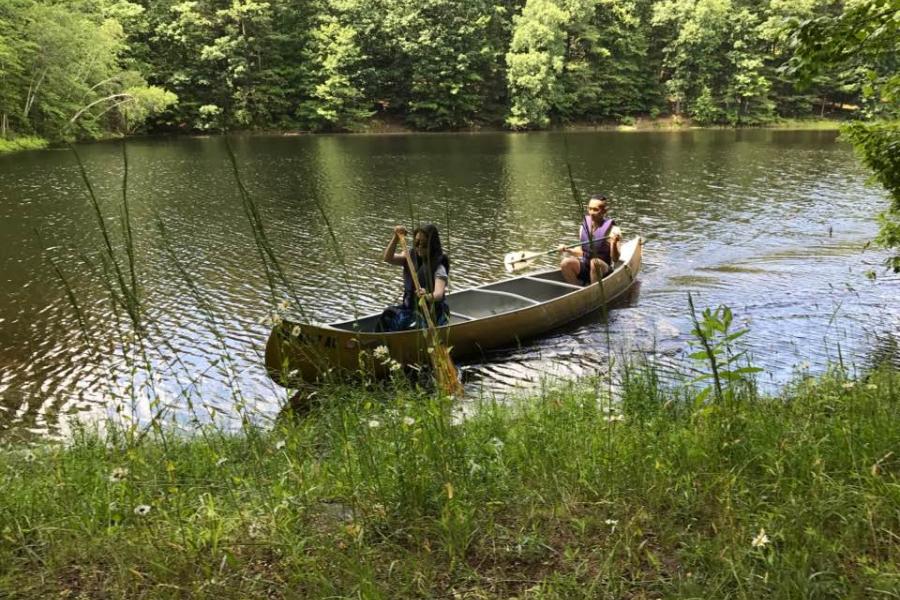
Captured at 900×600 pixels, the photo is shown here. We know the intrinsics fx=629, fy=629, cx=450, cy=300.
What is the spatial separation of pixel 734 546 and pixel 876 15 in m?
3.78

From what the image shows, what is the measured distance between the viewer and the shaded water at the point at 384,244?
852 centimetres

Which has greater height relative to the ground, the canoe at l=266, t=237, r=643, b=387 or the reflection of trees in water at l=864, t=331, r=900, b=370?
the canoe at l=266, t=237, r=643, b=387

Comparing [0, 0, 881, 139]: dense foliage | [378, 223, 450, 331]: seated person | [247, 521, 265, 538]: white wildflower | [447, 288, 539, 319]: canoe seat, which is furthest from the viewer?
[0, 0, 881, 139]: dense foliage

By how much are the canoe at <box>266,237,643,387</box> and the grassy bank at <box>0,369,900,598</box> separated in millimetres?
3379

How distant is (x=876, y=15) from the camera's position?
4.11 metres

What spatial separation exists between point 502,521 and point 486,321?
20.4 ft

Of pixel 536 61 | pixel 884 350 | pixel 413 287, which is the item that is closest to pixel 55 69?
pixel 536 61

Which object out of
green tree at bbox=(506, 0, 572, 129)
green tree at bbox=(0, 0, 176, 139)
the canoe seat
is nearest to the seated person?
the canoe seat

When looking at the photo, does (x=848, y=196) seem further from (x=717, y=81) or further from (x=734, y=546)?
(x=717, y=81)

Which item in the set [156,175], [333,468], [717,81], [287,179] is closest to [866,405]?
[333,468]

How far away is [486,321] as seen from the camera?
8758 mm

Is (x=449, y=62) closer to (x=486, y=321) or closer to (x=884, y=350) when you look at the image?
(x=486, y=321)

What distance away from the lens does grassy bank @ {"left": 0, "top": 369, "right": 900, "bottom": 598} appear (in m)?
2.13

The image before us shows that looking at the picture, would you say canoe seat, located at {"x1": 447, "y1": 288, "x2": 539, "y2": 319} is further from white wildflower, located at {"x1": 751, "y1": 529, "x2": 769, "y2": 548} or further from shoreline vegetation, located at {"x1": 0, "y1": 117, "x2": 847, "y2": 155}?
shoreline vegetation, located at {"x1": 0, "y1": 117, "x2": 847, "y2": 155}
